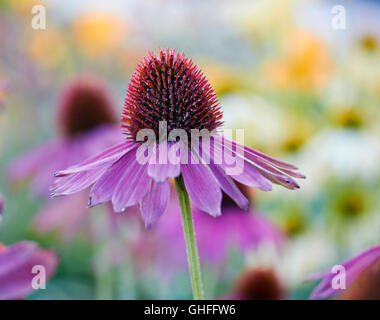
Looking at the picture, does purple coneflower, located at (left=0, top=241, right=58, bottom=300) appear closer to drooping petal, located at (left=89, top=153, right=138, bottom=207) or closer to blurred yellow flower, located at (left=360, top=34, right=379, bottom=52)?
drooping petal, located at (left=89, top=153, right=138, bottom=207)

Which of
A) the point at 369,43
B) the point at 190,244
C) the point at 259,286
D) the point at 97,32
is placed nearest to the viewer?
the point at 190,244

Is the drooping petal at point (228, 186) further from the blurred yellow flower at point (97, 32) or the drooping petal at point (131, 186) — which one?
the blurred yellow flower at point (97, 32)

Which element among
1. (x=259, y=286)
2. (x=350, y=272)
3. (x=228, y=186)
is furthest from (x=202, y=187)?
(x=259, y=286)

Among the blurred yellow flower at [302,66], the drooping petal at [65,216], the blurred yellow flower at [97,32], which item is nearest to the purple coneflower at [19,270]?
the drooping petal at [65,216]

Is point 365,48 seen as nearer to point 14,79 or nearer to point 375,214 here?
point 375,214

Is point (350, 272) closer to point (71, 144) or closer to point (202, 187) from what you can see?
point (202, 187)
